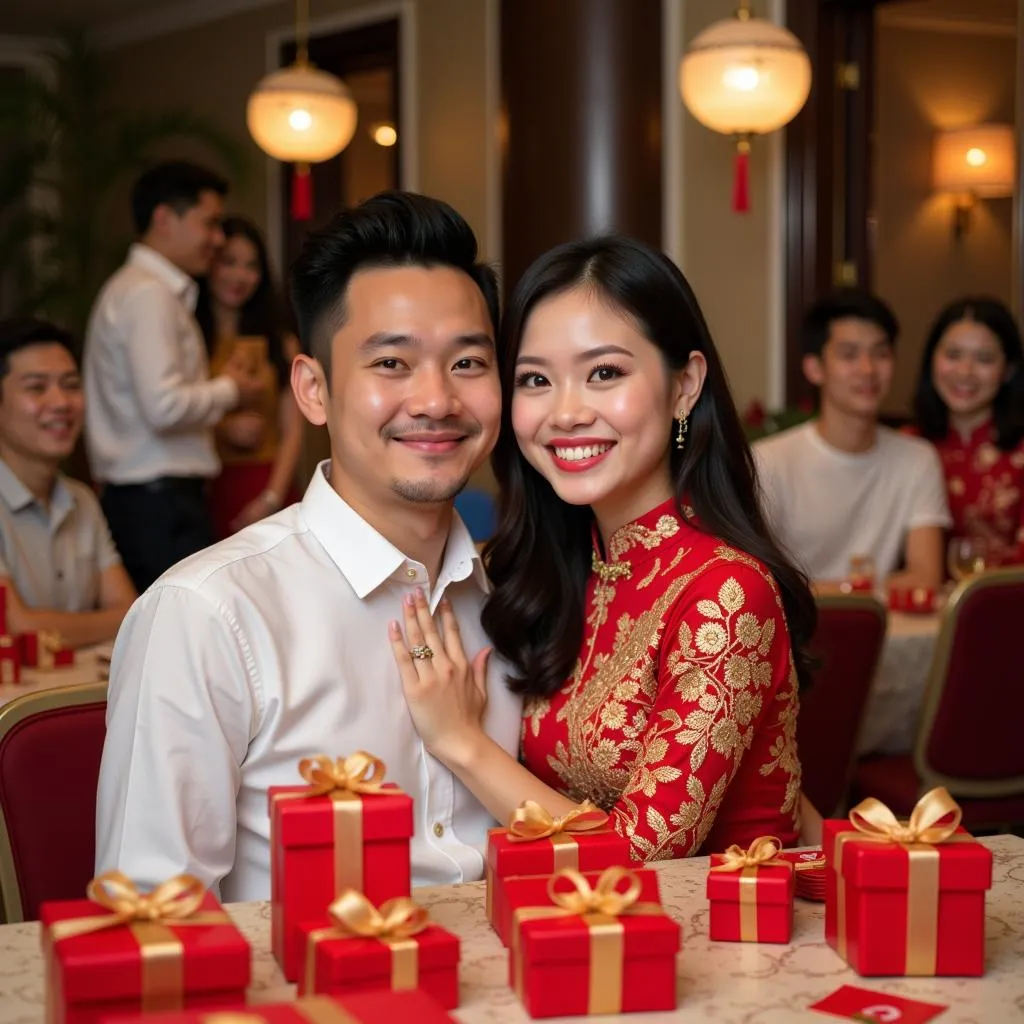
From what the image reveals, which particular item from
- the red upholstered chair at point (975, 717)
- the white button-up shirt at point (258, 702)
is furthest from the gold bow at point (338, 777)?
the red upholstered chair at point (975, 717)

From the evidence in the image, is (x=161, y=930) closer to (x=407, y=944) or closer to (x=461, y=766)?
(x=407, y=944)

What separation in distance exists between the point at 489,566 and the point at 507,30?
170 inches

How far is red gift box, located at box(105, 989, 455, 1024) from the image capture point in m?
0.97

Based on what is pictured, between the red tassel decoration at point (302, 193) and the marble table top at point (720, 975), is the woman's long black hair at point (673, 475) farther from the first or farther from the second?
the red tassel decoration at point (302, 193)

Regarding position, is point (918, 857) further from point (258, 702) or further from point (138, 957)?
point (258, 702)

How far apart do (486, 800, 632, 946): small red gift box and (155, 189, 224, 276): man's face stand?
373cm

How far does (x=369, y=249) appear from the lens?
1.93 meters

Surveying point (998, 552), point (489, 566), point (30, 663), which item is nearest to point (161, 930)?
point (489, 566)

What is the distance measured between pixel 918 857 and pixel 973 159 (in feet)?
20.6

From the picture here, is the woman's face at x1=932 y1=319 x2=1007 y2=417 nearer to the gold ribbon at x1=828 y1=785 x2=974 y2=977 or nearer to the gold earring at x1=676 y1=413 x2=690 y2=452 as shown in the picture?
the gold earring at x1=676 y1=413 x2=690 y2=452

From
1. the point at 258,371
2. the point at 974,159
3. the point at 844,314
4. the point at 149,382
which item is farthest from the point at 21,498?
the point at 974,159

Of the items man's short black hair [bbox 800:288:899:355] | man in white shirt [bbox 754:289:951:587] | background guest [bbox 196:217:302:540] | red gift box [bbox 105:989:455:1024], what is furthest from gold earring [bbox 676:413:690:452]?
background guest [bbox 196:217:302:540]

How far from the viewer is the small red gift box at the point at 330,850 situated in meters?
1.20

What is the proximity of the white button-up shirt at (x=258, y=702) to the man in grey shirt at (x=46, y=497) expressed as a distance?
68.2 inches
